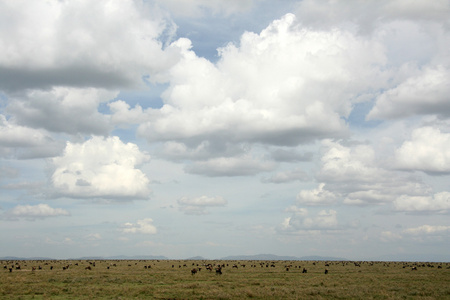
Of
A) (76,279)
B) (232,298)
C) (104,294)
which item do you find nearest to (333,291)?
(232,298)

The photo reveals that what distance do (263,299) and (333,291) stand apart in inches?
367

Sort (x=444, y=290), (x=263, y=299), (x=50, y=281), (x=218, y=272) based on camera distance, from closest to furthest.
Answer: (x=263, y=299), (x=444, y=290), (x=50, y=281), (x=218, y=272)

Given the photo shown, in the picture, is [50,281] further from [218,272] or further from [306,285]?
[306,285]

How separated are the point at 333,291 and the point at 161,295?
61.2 ft

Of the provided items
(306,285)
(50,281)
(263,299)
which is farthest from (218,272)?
(263,299)

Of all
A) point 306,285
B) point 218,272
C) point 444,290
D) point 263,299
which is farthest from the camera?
point 218,272

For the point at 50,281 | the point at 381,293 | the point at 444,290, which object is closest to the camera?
the point at 381,293

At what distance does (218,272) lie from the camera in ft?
223

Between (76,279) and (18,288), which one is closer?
(18,288)

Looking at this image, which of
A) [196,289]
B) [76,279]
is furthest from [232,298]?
[76,279]

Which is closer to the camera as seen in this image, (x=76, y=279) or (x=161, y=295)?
(x=161, y=295)

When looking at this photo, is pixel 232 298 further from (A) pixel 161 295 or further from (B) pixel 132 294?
(B) pixel 132 294

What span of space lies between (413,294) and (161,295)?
87.4ft

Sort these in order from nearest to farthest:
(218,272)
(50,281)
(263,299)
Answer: (263,299), (50,281), (218,272)
